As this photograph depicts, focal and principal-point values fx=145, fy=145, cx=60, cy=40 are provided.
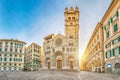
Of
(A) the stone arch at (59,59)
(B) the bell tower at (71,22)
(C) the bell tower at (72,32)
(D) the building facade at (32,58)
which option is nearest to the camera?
(C) the bell tower at (72,32)

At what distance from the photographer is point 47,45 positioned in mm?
72875

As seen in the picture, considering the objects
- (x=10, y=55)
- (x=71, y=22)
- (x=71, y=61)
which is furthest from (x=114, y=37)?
(x=10, y=55)

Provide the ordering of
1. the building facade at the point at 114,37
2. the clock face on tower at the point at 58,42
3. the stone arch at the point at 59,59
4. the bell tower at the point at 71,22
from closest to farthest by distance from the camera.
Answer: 1. the building facade at the point at 114,37
2. the stone arch at the point at 59,59
3. the clock face on tower at the point at 58,42
4. the bell tower at the point at 71,22

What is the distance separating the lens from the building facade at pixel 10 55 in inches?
2879

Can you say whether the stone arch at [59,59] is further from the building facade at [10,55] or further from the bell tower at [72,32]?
the building facade at [10,55]

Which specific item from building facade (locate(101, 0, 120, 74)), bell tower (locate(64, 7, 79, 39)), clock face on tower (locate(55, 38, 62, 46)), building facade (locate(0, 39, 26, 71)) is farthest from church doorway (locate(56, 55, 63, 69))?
building facade (locate(101, 0, 120, 74))

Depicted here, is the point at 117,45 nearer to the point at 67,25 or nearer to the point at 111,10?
the point at 111,10

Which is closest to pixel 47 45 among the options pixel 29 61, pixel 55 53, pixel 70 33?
pixel 55 53

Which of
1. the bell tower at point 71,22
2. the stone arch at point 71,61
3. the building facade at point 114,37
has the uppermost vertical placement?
the bell tower at point 71,22

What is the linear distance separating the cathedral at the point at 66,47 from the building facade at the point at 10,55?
49.1 ft

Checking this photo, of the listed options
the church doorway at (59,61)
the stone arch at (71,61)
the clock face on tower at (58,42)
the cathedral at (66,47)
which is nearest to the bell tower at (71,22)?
the cathedral at (66,47)

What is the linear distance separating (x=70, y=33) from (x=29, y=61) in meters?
31.0

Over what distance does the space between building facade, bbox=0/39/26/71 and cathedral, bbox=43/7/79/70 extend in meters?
15.0

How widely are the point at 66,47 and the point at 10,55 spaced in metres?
29.9
